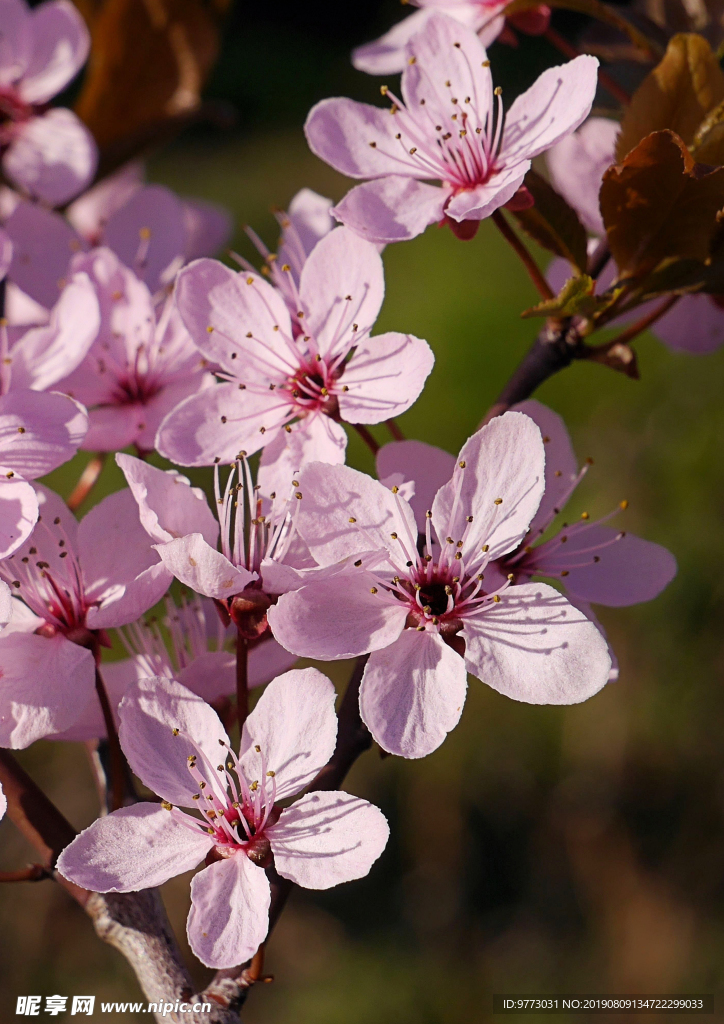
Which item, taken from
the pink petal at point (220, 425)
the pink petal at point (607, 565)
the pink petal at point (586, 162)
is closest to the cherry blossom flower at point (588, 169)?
the pink petal at point (586, 162)

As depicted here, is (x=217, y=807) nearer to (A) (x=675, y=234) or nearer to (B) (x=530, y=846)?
(A) (x=675, y=234)

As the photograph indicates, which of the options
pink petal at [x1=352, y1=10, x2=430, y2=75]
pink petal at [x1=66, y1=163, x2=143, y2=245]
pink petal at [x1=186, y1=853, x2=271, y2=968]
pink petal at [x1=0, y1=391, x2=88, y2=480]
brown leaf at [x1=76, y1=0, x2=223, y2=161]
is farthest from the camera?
pink petal at [x1=66, y1=163, x2=143, y2=245]

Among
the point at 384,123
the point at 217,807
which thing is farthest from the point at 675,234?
the point at 217,807

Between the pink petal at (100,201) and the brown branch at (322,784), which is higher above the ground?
the pink petal at (100,201)

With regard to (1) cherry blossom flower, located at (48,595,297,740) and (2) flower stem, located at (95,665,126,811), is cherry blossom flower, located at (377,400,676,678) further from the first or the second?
(2) flower stem, located at (95,665,126,811)

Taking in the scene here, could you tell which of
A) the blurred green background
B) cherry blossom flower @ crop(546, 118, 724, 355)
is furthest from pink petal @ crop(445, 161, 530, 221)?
the blurred green background

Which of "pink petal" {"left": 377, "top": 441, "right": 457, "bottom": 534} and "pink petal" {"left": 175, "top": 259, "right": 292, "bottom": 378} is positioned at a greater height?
"pink petal" {"left": 175, "top": 259, "right": 292, "bottom": 378}

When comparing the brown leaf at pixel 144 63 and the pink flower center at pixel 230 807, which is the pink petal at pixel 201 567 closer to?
the pink flower center at pixel 230 807
